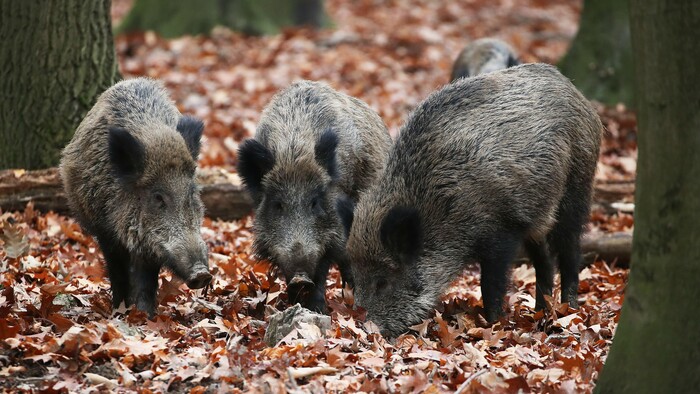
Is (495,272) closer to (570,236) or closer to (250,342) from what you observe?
(570,236)

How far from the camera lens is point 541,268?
7.58 meters

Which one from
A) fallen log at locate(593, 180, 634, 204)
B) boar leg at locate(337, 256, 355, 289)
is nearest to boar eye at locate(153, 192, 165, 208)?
boar leg at locate(337, 256, 355, 289)

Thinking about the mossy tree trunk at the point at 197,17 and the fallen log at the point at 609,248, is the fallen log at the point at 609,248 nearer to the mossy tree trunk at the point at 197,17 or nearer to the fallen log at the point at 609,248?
the fallen log at the point at 609,248

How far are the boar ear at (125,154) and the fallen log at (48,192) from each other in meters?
1.82

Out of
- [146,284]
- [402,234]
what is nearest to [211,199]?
[146,284]

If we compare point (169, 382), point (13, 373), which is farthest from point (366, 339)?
point (13, 373)

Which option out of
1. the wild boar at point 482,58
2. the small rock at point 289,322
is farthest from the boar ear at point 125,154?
the wild boar at point 482,58

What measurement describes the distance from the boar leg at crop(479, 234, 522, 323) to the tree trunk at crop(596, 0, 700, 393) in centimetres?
216

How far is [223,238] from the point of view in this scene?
8750mm

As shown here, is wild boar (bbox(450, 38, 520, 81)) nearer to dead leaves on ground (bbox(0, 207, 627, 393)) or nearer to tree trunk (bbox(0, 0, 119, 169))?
dead leaves on ground (bbox(0, 207, 627, 393))

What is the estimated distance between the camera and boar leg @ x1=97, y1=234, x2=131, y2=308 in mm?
6691

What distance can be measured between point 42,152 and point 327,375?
192 inches

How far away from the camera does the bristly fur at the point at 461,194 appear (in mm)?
6516

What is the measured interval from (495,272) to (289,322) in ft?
5.84
